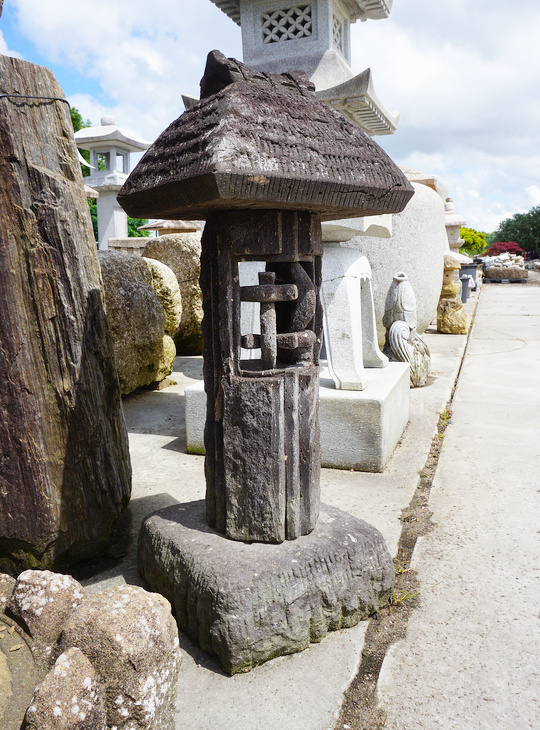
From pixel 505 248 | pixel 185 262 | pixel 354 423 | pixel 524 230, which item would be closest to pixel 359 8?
A: pixel 185 262

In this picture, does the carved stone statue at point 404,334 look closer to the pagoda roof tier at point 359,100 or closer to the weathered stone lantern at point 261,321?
the pagoda roof tier at point 359,100

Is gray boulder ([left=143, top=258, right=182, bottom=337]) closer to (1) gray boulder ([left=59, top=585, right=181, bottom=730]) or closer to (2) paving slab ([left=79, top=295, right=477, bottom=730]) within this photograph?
(2) paving slab ([left=79, top=295, right=477, bottom=730])

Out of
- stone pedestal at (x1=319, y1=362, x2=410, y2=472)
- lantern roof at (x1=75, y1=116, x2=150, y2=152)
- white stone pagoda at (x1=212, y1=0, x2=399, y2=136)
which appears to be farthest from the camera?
lantern roof at (x1=75, y1=116, x2=150, y2=152)

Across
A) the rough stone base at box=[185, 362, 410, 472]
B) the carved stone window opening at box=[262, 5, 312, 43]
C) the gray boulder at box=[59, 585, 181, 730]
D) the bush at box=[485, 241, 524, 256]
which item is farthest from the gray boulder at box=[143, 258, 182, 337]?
the bush at box=[485, 241, 524, 256]

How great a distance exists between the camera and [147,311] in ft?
16.2

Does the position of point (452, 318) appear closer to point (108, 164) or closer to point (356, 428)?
point (356, 428)

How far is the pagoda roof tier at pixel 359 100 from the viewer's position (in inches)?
199

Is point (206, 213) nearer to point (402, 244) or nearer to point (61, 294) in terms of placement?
point (61, 294)

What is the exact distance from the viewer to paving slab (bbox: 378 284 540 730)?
176cm

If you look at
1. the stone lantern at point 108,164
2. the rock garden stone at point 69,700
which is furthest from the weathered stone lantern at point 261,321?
the stone lantern at point 108,164

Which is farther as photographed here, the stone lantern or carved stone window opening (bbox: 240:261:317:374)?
the stone lantern

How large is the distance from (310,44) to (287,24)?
43 centimetres

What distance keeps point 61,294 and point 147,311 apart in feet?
8.58

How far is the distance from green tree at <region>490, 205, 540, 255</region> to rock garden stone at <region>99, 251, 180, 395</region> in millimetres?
38330
